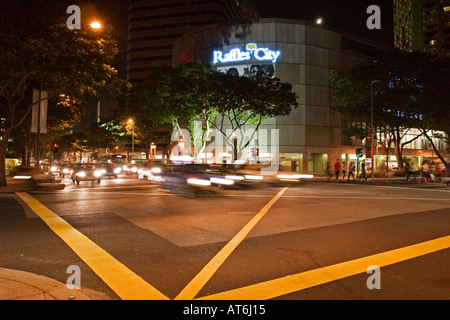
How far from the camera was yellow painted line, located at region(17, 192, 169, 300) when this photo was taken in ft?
15.8

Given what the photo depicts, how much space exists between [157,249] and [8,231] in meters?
4.16

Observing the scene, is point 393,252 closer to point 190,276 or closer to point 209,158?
point 190,276

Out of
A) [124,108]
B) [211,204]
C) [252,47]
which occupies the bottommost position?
[211,204]

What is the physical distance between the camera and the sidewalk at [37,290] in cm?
444

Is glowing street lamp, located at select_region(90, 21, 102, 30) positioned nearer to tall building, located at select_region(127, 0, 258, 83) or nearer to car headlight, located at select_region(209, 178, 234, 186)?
car headlight, located at select_region(209, 178, 234, 186)

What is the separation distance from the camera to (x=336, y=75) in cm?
4175

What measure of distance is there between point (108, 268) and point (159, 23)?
106061 mm

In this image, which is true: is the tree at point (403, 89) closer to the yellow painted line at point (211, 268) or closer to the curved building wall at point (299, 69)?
the curved building wall at point (299, 69)

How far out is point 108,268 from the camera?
19.3 feet
